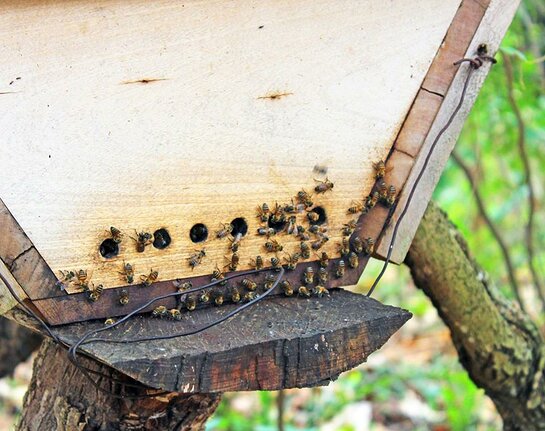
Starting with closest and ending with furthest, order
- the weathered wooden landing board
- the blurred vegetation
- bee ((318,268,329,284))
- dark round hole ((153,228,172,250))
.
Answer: the weathered wooden landing board
dark round hole ((153,228,172,250))
bee ((318,268,329,284))
the blurred vegetation

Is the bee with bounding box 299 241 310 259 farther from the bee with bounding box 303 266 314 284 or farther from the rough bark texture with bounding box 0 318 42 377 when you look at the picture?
the rough bark texture with bounding box 0 318 42 377

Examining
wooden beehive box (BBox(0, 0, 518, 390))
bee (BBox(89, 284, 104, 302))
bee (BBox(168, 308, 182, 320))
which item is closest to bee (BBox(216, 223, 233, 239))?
wooden beehive box (BBox(0, 0, 518, 390))

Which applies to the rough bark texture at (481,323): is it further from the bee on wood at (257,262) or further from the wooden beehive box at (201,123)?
the bee on wood at (257,262)

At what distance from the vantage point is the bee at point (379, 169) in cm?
245

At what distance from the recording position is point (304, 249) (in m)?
2.39

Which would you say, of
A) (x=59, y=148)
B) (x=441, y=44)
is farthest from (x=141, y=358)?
(x=441, y=44)

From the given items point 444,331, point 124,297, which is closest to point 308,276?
point 124,297

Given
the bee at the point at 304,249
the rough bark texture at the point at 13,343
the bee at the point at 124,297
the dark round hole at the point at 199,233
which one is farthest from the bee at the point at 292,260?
the rough bark texture at the point at 13,343

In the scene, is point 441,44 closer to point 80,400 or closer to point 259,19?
point 259,19

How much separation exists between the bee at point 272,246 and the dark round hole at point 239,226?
7 cm

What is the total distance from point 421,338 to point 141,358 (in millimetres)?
4415

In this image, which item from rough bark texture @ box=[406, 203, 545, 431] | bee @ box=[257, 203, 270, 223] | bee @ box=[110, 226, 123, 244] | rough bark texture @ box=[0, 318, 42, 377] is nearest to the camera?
bee @ box=[110, 226, 123, 244]

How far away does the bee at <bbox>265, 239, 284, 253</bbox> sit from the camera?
235 cm

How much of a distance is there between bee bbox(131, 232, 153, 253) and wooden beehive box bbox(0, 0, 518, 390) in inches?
0.8
